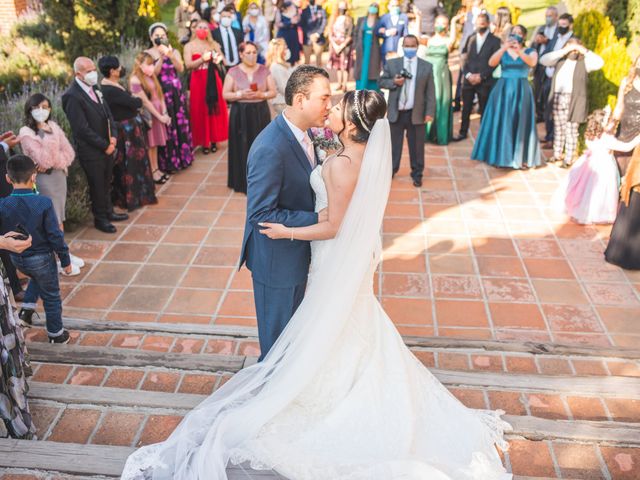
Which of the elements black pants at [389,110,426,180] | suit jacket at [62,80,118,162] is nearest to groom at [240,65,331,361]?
suit jacket at [62,80,118,162]

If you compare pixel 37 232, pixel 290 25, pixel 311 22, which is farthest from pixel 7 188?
pixel 311 22

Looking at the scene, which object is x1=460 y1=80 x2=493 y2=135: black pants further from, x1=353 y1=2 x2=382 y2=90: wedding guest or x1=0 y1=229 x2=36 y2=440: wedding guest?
x1=0 y1=229 x2=36 y2=440: wedding guest

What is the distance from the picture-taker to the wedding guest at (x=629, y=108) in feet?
20.0

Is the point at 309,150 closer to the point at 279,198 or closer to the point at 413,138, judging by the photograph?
the point at 279,198

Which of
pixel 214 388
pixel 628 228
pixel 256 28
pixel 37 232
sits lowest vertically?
pixel 214 388

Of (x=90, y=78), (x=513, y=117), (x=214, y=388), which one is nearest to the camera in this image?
(x=214, y=388)

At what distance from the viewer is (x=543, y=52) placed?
9656 mm

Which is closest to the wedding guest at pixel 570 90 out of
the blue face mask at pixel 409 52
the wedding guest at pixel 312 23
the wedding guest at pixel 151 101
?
the blue face mask at pixel 409 52

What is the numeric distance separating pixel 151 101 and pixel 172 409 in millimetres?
4860

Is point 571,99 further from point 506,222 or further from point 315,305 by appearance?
point 315,305

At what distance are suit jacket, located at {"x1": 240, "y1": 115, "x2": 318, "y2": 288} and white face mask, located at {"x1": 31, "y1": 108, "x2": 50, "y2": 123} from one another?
2795 millimetres

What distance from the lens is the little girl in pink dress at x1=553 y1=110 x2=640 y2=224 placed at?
6.66 m

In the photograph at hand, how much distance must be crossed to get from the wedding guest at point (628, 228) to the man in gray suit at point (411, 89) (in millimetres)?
2580

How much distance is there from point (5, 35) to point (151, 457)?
13707 millimetres
